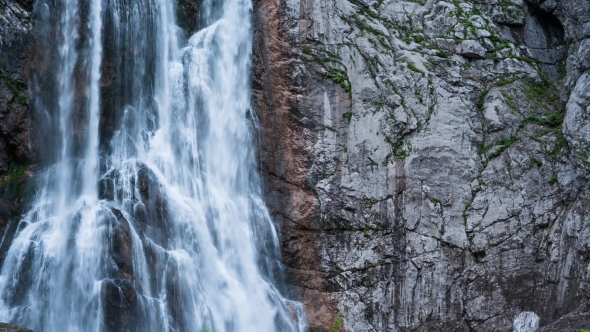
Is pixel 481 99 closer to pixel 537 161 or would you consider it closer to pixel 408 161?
pixel 537 161

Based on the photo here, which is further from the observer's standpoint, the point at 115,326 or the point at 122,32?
the point at 122,32

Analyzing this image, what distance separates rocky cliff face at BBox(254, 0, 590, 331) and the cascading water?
749 millimetres

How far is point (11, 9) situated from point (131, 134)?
346cm

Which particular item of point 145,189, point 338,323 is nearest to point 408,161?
point 338,323

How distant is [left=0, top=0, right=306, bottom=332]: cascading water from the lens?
462 inches

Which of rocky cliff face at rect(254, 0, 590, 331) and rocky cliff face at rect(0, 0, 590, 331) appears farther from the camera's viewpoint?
rocky cliff face at rect(254, 0, 590, 331)

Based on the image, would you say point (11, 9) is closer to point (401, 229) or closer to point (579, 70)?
point (401, 229)

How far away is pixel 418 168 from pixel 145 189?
231 inches

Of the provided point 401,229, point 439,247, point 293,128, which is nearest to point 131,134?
point 293,128

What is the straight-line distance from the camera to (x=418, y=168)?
14.6m

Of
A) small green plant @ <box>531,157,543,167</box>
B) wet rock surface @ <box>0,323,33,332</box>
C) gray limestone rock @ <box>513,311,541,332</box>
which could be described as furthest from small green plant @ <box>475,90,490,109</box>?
wet rock surface @ <box>0,323,33,332</box>

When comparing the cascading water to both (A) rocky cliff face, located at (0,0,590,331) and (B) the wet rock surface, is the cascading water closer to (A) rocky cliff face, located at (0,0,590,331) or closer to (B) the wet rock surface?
(A) rocky cliff face, located at (0,0,590,331)

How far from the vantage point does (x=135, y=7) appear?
1442 centimetres

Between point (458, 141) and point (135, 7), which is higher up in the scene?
point (135, 7)
